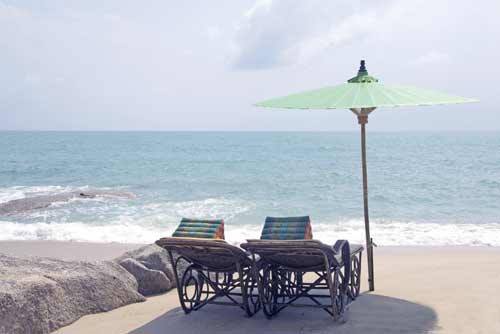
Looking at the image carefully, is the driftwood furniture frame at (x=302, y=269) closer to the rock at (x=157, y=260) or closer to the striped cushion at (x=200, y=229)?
the striped cushion at (x=200, y=229)

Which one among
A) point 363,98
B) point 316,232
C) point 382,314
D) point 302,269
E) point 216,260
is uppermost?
point 363,98

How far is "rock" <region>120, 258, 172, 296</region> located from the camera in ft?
22.9

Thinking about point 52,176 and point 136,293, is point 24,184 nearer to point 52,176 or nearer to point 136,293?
point 52,176

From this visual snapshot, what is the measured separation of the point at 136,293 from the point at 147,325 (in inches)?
38.5

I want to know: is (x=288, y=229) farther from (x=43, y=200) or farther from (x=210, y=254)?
(x=43, y=200)

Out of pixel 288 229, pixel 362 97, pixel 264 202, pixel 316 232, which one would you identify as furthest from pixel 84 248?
pixel 264 202

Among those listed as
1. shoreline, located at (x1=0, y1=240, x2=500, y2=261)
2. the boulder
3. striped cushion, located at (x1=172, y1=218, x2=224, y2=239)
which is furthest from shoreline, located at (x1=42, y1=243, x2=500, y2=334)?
shoreline, located at (x1=0, y1=240, x2=500, y2=261)

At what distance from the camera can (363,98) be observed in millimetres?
5473

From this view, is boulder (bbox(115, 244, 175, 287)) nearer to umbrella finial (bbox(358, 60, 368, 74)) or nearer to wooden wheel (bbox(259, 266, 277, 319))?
wooden wheel (bbox(259, 266, 277, 319))

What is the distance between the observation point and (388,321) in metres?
5.28

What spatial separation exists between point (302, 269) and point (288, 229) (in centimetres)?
39

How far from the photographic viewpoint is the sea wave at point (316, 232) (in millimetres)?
11836

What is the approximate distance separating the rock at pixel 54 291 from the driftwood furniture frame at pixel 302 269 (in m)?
1.71

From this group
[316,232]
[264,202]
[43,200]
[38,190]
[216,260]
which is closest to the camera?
[216,260]
